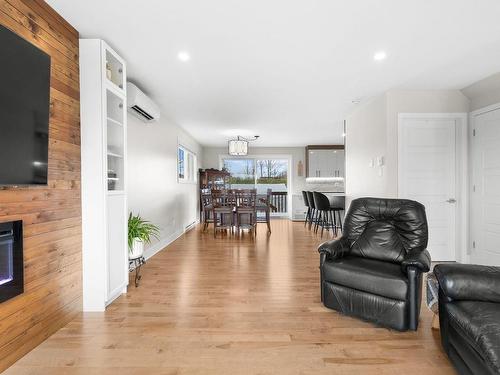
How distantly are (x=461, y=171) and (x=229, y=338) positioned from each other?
374cm

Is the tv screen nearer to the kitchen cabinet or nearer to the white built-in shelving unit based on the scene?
the white built-in shelving unit

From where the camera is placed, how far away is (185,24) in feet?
7.15

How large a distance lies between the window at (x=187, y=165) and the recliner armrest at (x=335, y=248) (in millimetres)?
4280

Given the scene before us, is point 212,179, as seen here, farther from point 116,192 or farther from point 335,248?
point 335,248

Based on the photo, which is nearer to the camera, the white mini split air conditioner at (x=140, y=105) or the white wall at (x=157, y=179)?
the white mini split air conditioner at (x=140, y=105)

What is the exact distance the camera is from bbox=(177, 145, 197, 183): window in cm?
631

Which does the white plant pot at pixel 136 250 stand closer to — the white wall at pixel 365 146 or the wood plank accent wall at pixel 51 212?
the wood plank accent wall at pixel 51 212

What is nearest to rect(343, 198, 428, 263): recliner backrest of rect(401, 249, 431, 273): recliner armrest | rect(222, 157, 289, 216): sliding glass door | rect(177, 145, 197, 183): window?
rect(401, 249, 431, 273): recliner armrest

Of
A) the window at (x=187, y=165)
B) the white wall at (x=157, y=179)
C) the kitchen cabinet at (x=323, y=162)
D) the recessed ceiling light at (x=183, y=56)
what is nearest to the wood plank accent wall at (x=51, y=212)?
the recessed ceiling light at (x=183, y=56)

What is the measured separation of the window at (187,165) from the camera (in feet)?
20.7

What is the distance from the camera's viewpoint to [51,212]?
1.99m

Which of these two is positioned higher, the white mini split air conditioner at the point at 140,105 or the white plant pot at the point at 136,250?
the white mini split air conditioner at the point at 140,105

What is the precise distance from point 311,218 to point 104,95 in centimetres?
560

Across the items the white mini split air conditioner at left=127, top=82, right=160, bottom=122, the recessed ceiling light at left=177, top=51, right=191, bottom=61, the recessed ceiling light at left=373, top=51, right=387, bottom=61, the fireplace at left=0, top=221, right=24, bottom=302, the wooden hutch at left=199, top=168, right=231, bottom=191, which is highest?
the recessed ceiling light at left=373, top=51, right=387, bottom=61
